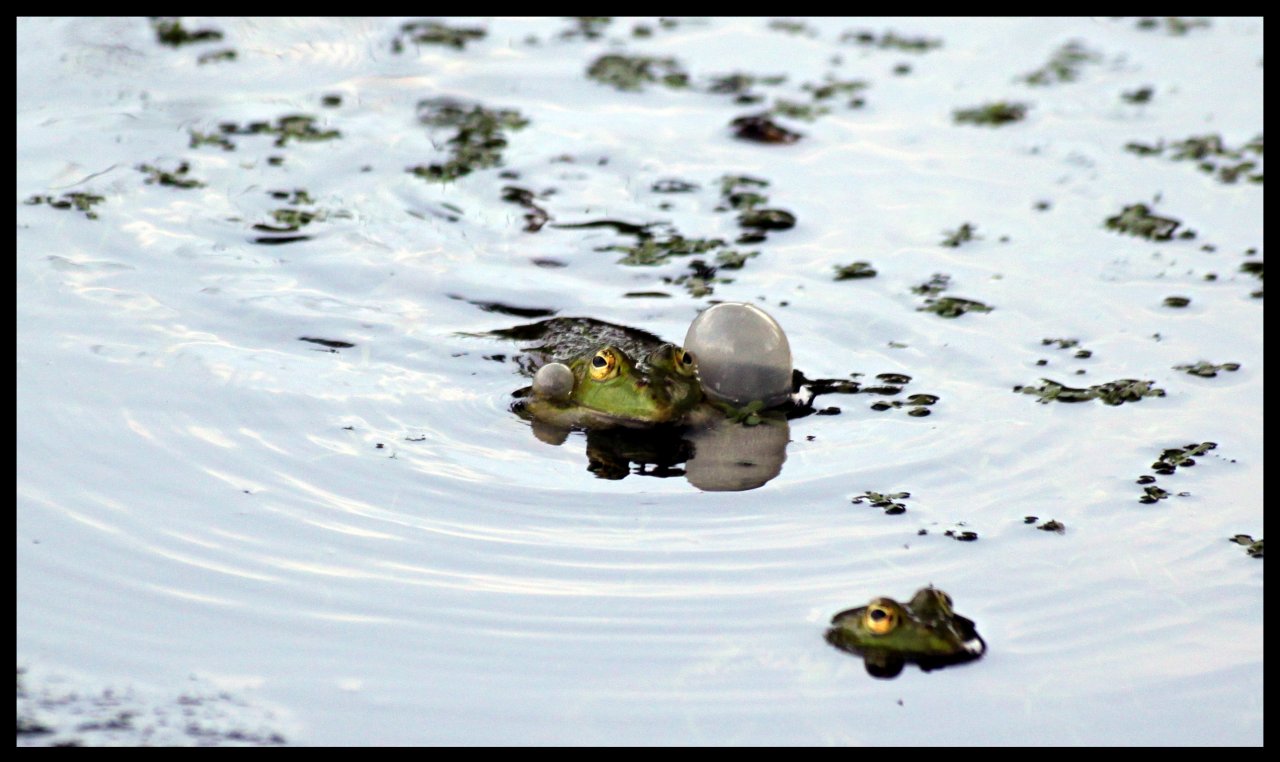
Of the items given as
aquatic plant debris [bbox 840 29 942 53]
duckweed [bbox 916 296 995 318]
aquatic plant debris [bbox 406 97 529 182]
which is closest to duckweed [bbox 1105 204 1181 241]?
duckweed [bbox 916 296 995 318]

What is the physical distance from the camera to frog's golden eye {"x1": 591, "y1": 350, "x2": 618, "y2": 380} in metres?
5.89

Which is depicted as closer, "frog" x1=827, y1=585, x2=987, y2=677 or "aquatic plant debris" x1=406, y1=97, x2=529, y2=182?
"frog" x1=827, y1=585, x2=987, y2=677

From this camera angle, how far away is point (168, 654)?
4289 mm

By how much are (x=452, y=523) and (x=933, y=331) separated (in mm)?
2822

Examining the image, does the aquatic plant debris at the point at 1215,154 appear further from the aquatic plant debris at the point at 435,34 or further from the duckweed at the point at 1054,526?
the aquatic plant debris at the point at 435,34

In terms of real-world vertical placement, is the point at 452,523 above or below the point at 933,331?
below

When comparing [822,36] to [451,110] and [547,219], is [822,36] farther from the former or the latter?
[547,219]

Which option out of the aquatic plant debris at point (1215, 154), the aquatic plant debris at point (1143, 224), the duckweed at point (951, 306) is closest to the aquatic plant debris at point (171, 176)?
the duckweed at point (951, 306)

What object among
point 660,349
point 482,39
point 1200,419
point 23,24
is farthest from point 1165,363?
point 23,24

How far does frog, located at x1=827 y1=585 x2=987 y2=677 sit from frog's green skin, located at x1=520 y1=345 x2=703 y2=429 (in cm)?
169

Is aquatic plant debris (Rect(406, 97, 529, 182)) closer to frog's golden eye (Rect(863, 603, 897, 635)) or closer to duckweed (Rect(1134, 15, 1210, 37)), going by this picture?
frog's golden eye (Rect(863, 603, 897, 635))

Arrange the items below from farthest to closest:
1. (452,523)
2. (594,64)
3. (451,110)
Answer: (594,64) < (451,110) < (452,523)

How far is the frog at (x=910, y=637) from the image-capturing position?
14.1 feet

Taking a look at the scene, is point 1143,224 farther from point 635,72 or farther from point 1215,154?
point 635,72
